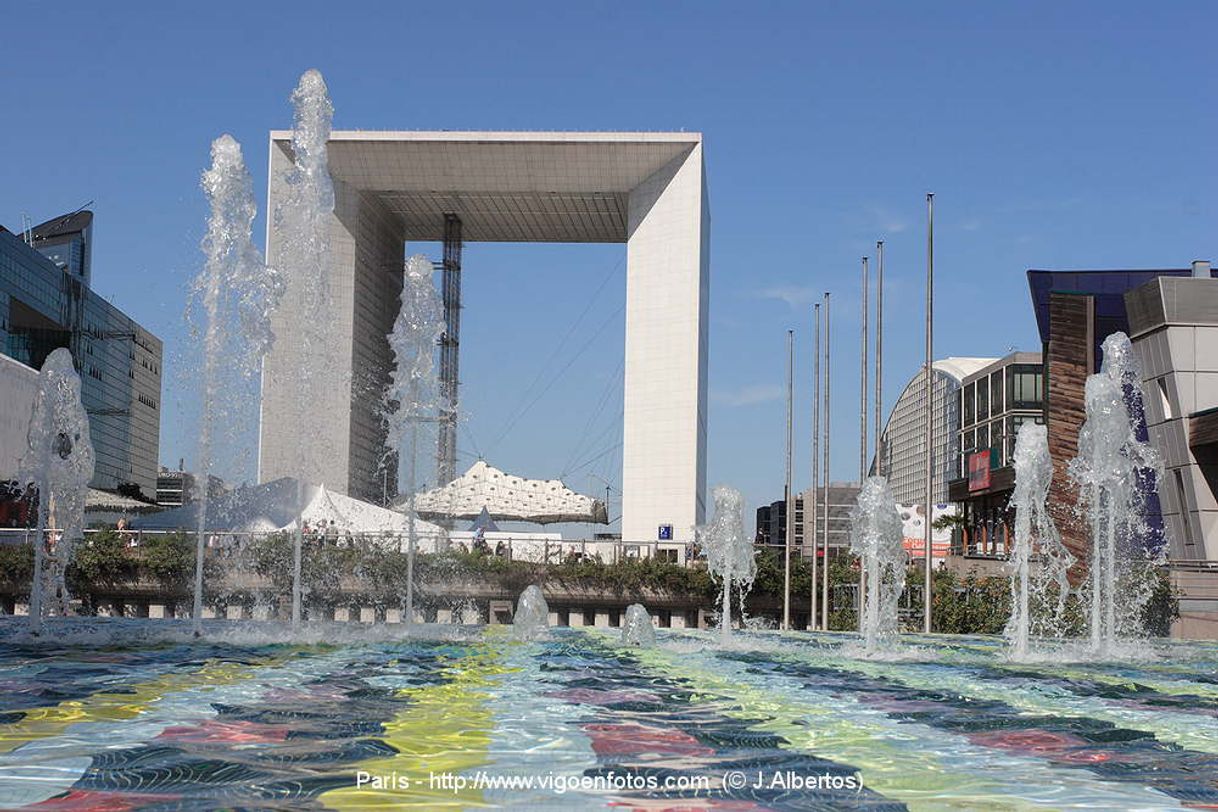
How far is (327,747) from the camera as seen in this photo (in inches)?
299

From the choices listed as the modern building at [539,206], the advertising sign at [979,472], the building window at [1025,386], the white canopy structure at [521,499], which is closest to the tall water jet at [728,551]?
the modern building at [539,206]

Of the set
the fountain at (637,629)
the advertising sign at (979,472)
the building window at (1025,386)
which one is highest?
the building window at (1025,386)

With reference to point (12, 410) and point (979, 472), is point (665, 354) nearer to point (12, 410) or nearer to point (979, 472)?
point (979, 472)

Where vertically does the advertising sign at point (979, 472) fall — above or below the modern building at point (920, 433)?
below

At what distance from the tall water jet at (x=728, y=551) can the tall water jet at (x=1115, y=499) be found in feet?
18.7

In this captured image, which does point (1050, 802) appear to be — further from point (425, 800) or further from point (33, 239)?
point (33, 239)

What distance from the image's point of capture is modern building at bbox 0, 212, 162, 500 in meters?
66.2

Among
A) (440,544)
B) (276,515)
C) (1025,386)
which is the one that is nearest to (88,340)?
(1025,386)

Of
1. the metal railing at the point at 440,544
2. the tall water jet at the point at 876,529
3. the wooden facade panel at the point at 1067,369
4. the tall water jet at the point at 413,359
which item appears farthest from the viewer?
the wooden facade panel at the point at 1067,369

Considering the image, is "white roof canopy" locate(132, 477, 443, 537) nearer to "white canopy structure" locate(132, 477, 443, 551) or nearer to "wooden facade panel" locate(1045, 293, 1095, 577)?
"white canopy structure" locate(132, 477, 443, 551)

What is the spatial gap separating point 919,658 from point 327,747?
10.3m

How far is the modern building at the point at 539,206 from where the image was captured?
44938mm

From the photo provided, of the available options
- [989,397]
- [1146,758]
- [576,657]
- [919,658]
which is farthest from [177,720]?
[989,397]

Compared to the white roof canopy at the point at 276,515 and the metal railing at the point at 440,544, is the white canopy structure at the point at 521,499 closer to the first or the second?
the metal railing at the point at 440,544
